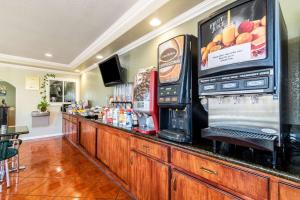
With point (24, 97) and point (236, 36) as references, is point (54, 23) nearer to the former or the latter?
point (236, 36)

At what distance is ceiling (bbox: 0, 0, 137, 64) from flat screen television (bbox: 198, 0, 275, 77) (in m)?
1.52

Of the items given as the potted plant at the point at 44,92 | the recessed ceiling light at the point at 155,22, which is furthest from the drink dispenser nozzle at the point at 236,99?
the potted plant at the point at 44,92

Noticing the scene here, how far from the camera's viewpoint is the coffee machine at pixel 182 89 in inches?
58.1

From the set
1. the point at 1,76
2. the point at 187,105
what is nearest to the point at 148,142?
the point at 187,105

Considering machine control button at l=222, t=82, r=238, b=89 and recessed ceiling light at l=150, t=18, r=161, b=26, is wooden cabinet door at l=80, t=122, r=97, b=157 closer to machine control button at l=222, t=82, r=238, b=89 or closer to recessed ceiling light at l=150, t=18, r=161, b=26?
recessed ceiling light at l=150, t=18, r=161, b=26

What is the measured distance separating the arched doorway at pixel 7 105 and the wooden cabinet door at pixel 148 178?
590 centimetres

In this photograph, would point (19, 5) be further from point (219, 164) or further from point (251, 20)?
point (219, 164)

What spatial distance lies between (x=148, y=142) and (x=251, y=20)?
135 centimetres

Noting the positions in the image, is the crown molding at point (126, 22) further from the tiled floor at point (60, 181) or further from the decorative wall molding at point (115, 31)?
the tiled floor at point (60, 181)

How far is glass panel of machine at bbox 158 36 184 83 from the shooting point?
154 cm

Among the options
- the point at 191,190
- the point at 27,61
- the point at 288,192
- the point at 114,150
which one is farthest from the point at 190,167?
the point at 27,61

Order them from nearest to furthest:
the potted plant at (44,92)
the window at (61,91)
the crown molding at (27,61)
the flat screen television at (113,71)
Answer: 1. the flat screen television at (113,71)
2. the crown molding at (27,61)
3. the potted plant at (44,92)
4. the window at (61,91)

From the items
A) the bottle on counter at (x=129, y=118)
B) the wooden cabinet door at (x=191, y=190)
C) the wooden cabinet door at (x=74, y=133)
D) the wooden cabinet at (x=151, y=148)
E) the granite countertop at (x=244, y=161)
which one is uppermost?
the bottle on counter at (x=129, y=118)

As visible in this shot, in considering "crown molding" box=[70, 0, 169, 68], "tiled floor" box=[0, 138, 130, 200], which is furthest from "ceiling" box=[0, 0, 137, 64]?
"tiled floor" box=[0, 138, 130, 200]
